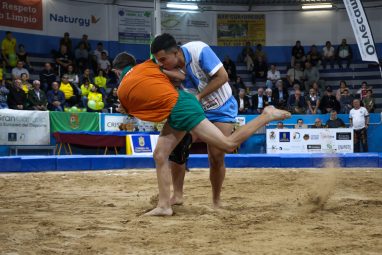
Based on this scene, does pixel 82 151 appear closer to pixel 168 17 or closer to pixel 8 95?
pixel 8 95

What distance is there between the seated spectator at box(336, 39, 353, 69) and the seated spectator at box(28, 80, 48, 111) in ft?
41.2

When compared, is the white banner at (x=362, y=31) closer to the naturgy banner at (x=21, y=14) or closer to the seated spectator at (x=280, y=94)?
the seated spectator at (x=280, y=94)

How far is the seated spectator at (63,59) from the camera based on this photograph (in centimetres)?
1822

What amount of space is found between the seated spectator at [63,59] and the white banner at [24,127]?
15.8 ft

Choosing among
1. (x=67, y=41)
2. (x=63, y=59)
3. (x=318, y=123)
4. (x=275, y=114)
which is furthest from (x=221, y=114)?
(x=67, y=41)

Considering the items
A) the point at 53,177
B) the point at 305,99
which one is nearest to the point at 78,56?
the point at 305,99

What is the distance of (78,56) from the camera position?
19.4 m

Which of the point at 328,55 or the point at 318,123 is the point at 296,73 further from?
the point at 318,123

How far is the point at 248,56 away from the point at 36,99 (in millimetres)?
10282

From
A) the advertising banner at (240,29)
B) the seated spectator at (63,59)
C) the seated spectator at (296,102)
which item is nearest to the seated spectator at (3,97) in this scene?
the seated spectator at (63,59)

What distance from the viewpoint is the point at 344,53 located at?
21969 mm

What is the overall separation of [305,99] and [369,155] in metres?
5.85

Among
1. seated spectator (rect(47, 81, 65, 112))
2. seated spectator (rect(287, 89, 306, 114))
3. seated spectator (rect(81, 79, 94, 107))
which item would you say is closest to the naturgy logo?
seated spectator (rect(81, 79, 94, 107))

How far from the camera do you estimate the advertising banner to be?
2330 centimetres
